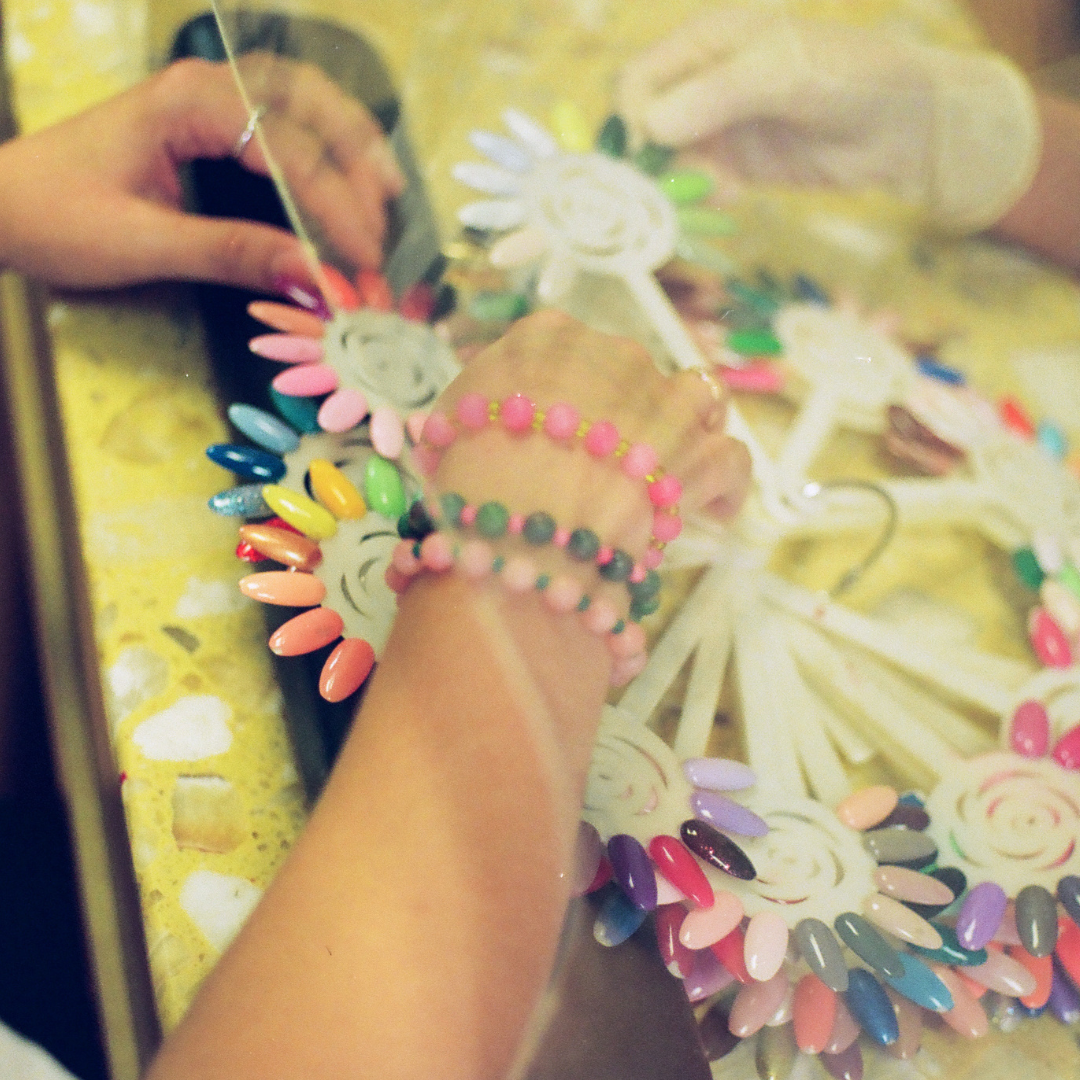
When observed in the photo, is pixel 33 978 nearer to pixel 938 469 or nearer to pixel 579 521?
pixel 579 521

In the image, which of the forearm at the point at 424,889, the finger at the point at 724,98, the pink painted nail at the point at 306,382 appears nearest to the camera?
the forearm at the point at 424,889

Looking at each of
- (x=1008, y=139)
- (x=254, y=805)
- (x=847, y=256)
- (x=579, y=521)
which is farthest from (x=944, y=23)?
(x=254, y=805)

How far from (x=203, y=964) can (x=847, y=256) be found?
0.49 m

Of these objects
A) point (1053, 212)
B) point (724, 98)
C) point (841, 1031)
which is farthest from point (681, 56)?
point (841, 1031)

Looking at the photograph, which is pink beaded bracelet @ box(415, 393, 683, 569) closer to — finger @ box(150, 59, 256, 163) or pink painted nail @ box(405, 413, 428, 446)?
pink painted nail @ box(405, 413, 428, 446)

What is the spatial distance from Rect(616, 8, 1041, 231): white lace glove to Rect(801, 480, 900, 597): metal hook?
8.8 inches

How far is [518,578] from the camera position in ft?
0.80

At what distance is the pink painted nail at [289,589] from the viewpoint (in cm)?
26

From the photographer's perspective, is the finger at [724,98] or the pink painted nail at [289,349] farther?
the finger at [724,98]

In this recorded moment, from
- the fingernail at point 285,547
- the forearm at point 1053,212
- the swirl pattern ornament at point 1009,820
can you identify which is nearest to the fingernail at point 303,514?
the fingernail at point 285,547

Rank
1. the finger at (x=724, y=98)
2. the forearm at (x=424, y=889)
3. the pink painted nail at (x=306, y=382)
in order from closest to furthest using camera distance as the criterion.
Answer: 1. the forearm at (x=424, y=889)
2. the pink painted nail at (x=306, y=382)
3. the finger at (x=724, y=98)

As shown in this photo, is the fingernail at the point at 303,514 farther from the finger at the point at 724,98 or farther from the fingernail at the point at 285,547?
the finger at the point at 724,98

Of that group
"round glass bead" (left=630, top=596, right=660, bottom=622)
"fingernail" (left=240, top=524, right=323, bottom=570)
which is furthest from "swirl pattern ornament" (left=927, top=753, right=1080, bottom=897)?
"fingernail" (left=240, top=524, right=323, bottom=570)

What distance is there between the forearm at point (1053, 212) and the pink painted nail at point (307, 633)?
1.74ft
